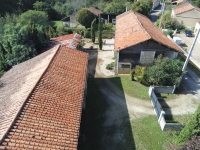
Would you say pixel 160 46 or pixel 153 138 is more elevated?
pixel 160 46

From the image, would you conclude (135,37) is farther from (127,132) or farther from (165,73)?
(127,132)

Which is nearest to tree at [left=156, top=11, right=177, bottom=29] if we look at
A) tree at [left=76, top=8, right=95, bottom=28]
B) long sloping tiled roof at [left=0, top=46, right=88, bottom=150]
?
tree at [left=76, top=8, right=95, bottom=28]

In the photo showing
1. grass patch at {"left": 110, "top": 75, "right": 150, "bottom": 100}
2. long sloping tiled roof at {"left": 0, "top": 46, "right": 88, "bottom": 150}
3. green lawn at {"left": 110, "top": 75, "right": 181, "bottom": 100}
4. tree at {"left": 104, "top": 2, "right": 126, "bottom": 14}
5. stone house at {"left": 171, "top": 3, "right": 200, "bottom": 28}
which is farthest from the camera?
tree at {"left": 104, "top": 2, "right": 126, "bottom": 14}

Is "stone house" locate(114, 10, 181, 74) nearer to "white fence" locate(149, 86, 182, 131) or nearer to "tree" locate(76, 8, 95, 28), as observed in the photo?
"white fence" locate(149, 86, 182, 131)

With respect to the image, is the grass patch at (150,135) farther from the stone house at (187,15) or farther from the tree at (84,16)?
the stone house at (187,15)

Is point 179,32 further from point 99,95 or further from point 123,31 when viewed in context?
point 99,95

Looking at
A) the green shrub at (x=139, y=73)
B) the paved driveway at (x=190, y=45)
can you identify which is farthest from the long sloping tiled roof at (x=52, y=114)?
the paved driveway at (x=190, y=45)

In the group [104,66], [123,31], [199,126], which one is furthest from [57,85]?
[123,31]
